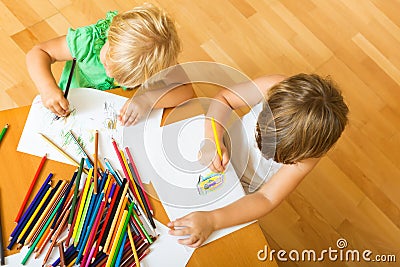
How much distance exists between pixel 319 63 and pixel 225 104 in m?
0.79

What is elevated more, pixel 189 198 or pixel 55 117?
pixel 55 117

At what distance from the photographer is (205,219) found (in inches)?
30.0

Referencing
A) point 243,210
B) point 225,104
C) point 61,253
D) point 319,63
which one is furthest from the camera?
point 319,63

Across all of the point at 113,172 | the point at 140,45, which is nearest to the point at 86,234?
the point at 113,172

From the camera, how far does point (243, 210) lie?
0.79 metres

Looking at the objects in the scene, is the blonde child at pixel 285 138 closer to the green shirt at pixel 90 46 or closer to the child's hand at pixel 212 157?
the child's hand at pixel 212 157

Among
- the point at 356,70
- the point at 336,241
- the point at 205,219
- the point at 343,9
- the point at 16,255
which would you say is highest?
the point at 16,255

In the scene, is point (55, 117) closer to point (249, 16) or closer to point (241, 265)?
point (241, 265)

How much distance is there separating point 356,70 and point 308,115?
953 mm

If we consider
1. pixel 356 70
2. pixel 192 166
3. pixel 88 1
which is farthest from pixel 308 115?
pixel 88 1

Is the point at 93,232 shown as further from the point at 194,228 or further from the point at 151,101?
the point at 151,101

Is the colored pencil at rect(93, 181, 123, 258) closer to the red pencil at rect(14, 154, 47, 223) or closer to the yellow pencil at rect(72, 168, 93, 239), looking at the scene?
the yellow pencil at rect(72, 168, 93, 239)

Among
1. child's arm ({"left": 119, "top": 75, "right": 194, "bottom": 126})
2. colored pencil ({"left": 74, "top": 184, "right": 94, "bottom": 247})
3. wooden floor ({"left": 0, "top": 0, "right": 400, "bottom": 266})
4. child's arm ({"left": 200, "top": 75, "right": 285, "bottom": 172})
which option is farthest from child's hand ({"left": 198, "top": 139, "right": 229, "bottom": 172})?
wooden floor ({"left": 0, "top": 0, "right": 400, "bottom": 266})

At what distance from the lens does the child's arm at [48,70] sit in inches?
31.6
